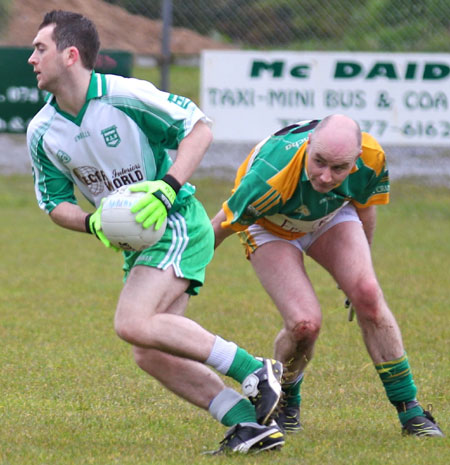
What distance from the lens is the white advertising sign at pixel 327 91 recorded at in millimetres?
12516

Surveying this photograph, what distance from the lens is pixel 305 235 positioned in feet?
16.0

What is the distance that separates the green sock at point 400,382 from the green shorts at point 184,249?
1004 millimetres

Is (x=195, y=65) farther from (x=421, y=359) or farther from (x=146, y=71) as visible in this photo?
(x=421, y=359)

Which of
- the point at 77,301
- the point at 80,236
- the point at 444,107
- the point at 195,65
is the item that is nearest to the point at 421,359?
the point at 77,301

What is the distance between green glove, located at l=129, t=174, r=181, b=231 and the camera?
3971 mm

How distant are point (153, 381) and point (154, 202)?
6.56 feet

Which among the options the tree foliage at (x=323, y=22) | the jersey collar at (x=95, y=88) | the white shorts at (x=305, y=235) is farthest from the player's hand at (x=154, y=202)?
the tree foliage at (x=323, y=22)

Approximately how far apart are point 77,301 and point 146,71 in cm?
648

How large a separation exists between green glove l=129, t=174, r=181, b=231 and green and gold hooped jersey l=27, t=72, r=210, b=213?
234mm

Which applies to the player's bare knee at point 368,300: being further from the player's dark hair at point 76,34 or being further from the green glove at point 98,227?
the player's dark hair at point 76,34

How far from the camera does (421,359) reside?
623 centimetres

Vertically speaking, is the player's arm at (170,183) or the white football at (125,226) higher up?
the player's arm at (170,183)

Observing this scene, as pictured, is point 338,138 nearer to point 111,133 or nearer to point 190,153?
point 190,153

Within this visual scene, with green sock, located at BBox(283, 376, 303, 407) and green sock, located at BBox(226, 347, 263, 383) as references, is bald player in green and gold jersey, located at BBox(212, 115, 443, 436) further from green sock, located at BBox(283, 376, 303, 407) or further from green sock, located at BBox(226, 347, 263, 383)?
green sock, located at BBox(226, 347, 263, 383)
